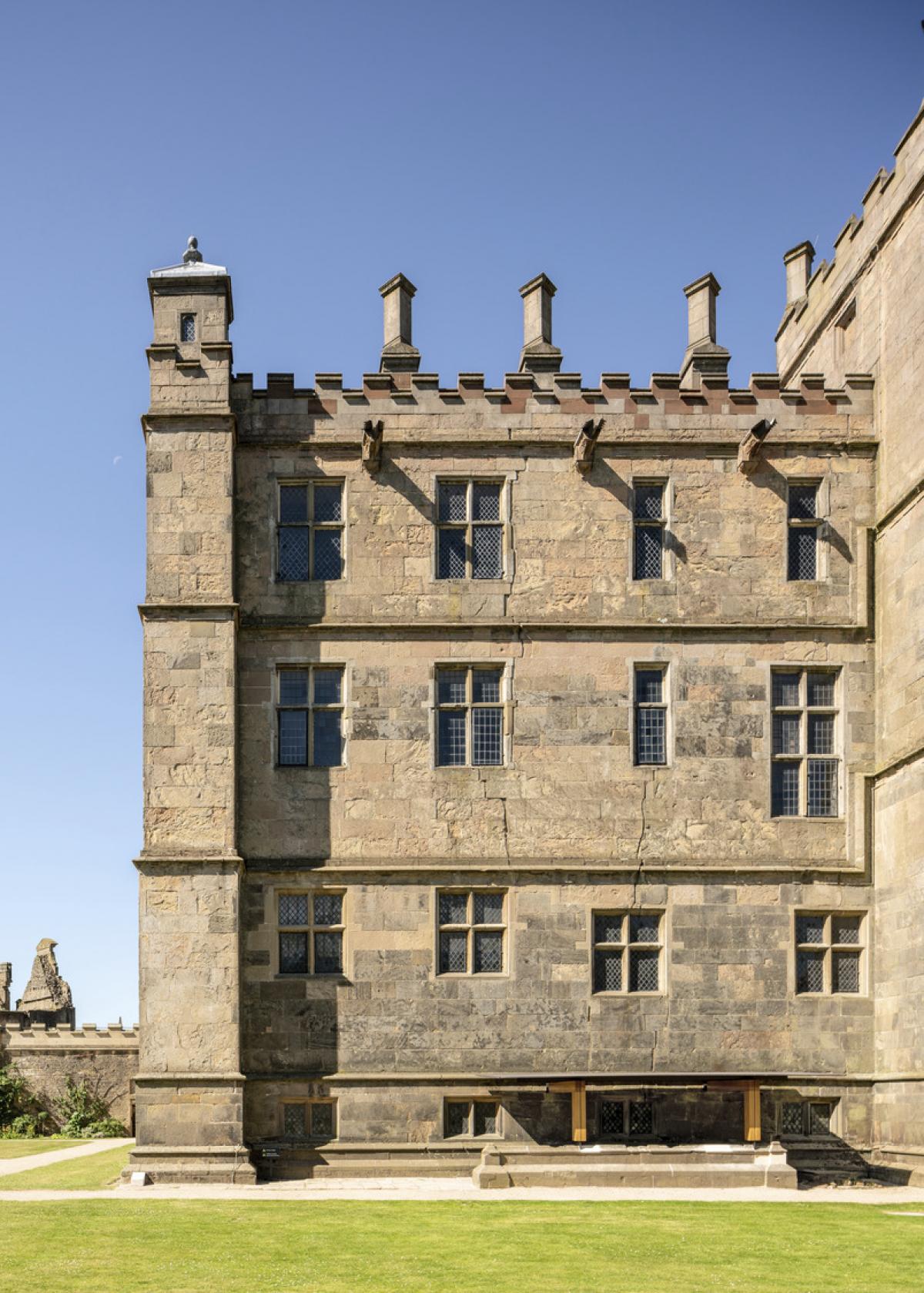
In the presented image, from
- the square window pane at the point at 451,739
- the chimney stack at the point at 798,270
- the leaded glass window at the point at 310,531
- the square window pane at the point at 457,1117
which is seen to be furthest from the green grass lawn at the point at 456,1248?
the chimney stack at the point at 798,270

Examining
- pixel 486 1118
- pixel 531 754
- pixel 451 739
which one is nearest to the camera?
pixel 486 1118

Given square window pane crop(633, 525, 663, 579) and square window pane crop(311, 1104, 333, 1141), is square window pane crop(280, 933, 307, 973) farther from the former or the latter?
square window pane crop(633, 525, 663, 579)

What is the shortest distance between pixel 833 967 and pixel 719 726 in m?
3.96

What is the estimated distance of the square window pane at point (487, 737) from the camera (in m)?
22.8

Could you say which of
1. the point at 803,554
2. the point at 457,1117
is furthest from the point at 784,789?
the point at 457,1117

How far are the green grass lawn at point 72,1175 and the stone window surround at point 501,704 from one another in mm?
7003

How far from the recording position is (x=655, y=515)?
926 inches

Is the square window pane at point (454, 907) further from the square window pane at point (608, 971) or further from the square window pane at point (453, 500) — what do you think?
the square window pane at point (453, 500)

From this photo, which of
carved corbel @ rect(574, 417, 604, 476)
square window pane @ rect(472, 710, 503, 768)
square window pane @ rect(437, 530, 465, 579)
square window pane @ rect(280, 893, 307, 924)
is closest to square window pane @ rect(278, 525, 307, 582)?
square window pane @ rect(437, 530, 465, 579)

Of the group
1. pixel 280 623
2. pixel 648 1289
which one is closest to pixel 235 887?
pixel 280 623

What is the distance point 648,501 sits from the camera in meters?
23.5

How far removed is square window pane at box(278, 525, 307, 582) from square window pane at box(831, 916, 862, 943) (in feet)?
31.7

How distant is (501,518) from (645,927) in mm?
6651

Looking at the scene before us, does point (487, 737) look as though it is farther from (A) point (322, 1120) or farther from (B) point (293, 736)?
(A) point (322, 1120)
